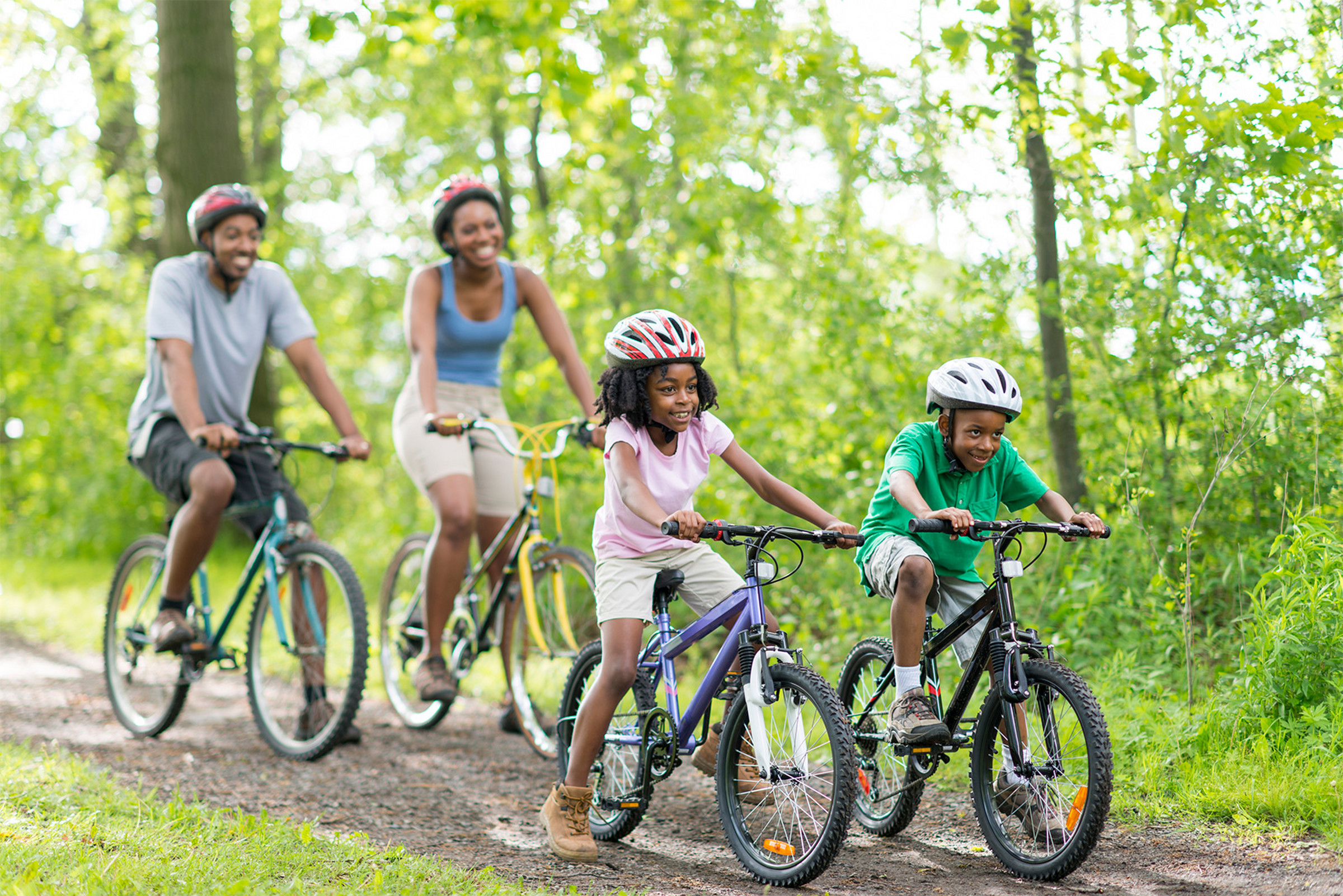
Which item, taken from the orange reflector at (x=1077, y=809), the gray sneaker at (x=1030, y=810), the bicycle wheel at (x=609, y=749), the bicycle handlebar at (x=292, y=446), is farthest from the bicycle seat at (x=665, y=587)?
the bicycle handlebar at (x=292, y=446)

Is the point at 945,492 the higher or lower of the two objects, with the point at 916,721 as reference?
higher

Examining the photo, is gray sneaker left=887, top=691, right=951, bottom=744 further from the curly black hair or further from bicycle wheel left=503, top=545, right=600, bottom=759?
bicycle wheel left=503, top=545, right=600, bottom=759

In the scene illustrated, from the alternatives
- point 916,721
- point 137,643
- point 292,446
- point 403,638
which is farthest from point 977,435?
point 137,643

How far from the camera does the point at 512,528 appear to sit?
18.4 feet

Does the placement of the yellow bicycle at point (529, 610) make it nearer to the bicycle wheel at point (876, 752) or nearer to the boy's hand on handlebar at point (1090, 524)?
the bicycle wheel at point (876, 752)

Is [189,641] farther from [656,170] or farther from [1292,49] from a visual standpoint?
[1292,49]

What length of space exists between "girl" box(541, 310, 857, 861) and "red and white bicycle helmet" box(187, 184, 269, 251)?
2.58 meters

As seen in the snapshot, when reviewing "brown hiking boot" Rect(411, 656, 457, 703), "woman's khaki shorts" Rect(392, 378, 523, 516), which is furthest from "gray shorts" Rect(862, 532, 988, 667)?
"brown hiking boot" Rect(411, 656, 457, 703)

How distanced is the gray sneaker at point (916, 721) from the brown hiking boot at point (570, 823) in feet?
3.48

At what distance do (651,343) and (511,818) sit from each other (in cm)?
197

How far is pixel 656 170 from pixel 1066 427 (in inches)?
164

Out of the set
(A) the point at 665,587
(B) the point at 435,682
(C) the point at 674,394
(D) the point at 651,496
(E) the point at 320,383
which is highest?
(E) the point at 320,383

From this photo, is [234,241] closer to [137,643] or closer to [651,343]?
[137,643]

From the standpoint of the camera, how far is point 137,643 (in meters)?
6.07
